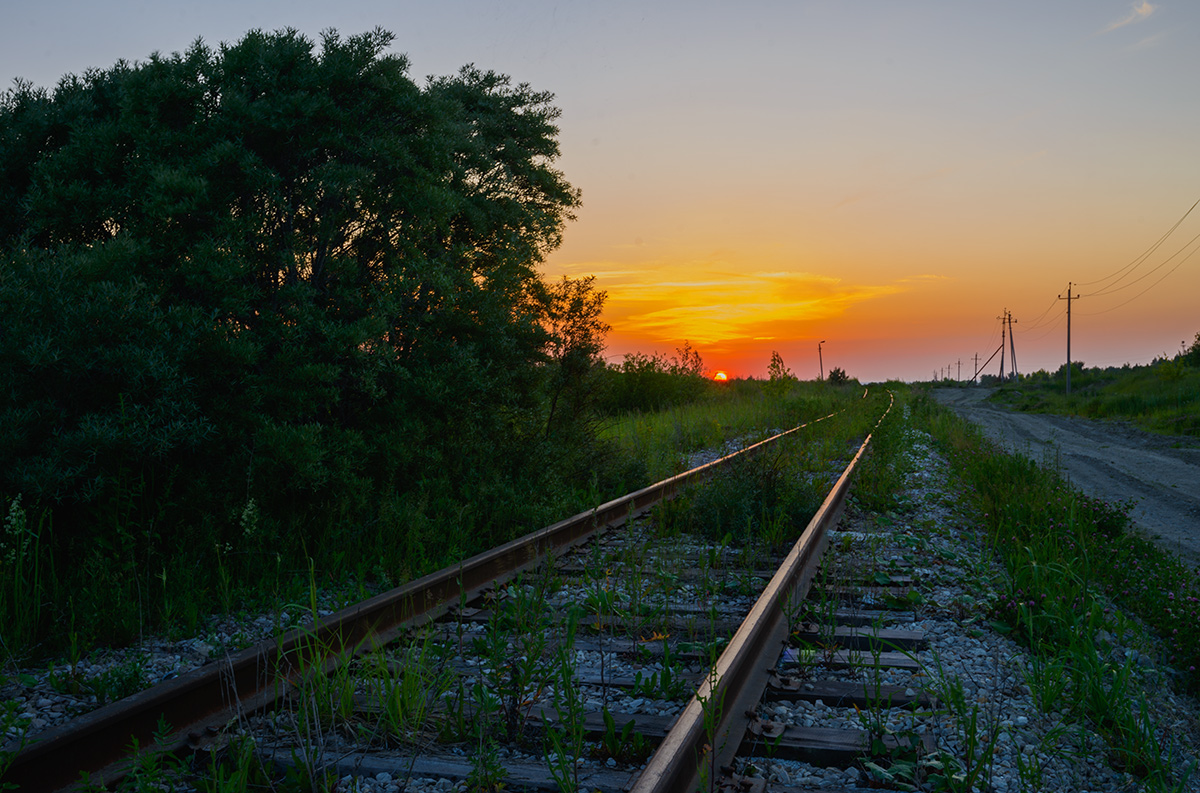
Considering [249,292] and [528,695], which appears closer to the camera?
[528,695]

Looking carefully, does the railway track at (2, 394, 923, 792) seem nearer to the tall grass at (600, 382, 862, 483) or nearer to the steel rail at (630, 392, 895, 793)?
the steel rail at (630, 392, 895, 793)

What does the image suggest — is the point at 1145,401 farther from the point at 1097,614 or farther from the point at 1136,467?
the point at 1097,614

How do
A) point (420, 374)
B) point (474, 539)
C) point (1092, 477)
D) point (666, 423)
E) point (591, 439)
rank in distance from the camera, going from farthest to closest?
point (666, 423) → point (1092, 477) → point (591, 439) → point (420, 374) → point (474, 539)

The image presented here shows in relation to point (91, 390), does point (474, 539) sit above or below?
→ below

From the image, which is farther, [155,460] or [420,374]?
[420,374]

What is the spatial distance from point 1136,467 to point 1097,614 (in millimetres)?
13661

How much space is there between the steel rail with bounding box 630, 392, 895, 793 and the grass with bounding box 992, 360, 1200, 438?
21511 mm

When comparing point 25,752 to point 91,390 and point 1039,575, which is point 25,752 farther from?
point 1039,575

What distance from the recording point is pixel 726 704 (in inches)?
114

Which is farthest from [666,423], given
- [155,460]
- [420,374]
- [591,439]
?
[155,460]

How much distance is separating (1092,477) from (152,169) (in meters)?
15.4

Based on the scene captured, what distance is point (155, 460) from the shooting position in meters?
5.11

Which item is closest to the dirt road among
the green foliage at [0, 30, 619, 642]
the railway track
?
the railway track

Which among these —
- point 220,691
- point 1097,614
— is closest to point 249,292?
point 220,691
